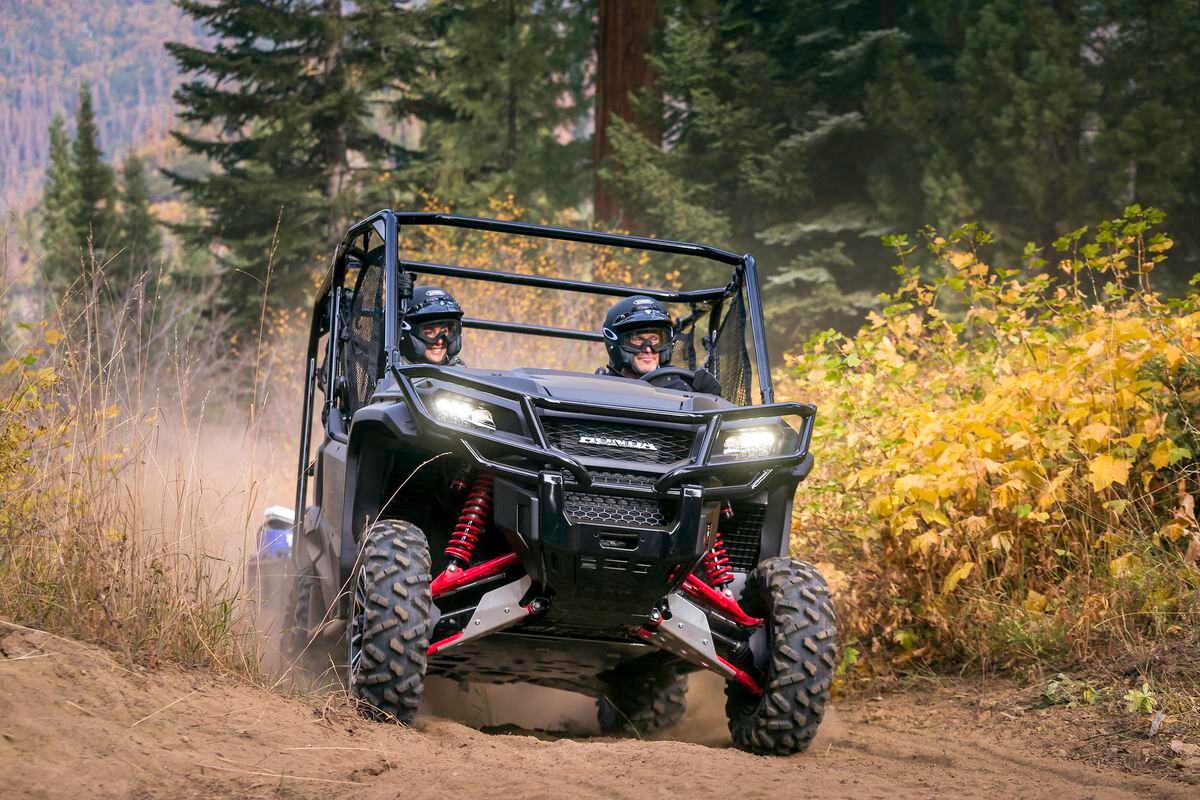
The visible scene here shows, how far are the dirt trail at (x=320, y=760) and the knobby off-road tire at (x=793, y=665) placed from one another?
134 millimetres

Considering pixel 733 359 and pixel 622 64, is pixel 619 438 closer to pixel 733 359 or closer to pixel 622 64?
pixel 733 359

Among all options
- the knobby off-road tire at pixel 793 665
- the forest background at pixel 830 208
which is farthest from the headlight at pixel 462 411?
the knobby off-road tire at pixel 793 665

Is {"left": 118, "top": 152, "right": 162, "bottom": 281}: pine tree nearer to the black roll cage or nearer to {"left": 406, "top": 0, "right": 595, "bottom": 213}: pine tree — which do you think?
{"left": 406, "top": 0, "right": 595, "bottom": 213}: pine tree

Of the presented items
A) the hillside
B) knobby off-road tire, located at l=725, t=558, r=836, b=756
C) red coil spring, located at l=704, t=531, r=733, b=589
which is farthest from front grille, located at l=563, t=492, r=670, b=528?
the hillside

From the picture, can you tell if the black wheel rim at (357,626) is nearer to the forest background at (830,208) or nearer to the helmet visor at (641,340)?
the forest background at (830,208)

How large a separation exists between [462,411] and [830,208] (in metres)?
18.7

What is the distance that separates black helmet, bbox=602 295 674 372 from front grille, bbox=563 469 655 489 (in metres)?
1.95

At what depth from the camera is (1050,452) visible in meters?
6.73

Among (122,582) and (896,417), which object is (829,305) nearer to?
(896,417)

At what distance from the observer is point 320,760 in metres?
4.22

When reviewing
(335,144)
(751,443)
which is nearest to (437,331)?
(751,443)

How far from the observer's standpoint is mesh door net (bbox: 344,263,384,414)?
6.22 metres

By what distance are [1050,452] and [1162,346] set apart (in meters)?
0.72

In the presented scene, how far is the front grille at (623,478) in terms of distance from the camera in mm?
4781
